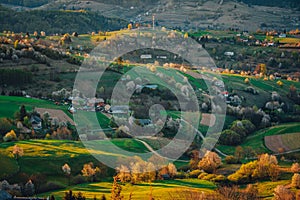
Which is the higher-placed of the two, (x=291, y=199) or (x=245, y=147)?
(x=291, y=199)

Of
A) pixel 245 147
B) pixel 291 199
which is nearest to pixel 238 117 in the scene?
pixel 245 147

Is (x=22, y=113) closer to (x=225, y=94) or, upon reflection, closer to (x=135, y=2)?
(x=225, y=94)

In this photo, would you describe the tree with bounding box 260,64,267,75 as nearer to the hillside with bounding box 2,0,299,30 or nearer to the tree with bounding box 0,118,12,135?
the tree with bounding box 0,118,12,135

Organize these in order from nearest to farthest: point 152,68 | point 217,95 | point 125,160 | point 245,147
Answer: point 125,160
point 245,147
point 217,95
point 152,68

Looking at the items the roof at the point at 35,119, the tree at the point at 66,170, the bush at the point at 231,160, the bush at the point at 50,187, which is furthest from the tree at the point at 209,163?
the roof at the point at 35,119

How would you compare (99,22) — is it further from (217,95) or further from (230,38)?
(217,95)

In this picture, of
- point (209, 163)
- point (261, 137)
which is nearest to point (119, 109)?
point (261, 137)

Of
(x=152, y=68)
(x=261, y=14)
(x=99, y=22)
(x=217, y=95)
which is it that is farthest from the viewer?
(x=261, y=14)
